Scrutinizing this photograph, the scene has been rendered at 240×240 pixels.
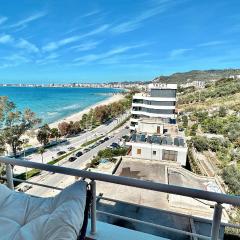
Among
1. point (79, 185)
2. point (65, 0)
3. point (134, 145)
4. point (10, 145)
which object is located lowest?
point (10, 145)

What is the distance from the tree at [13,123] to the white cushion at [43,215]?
1304cm

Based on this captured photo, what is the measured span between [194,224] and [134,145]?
27.4 feet

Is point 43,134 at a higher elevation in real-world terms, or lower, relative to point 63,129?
higher

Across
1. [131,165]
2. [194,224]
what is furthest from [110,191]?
[131,165]

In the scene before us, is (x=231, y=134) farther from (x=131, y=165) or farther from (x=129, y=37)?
(x=129, y=37)

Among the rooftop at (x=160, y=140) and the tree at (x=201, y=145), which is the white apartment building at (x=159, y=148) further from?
the tree at (x=201, y=145)

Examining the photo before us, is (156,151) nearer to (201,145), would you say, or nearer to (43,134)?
(201,145)

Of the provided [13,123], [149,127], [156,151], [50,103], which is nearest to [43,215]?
[156,151]

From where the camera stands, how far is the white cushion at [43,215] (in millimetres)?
797

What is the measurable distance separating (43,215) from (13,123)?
47.3ft

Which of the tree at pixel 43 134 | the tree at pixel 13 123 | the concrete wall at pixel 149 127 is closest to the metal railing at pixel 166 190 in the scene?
the concrete wall at pixel 149 127

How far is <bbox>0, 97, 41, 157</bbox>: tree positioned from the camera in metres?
13.0

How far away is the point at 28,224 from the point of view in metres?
0.91

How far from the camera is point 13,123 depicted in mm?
14016
